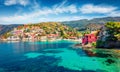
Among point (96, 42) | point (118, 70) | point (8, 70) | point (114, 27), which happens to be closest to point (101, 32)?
point (96, 42)

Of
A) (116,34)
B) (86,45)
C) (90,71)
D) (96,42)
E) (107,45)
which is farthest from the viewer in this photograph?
(86,45)

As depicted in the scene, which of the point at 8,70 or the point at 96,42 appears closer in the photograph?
the point at 8,70

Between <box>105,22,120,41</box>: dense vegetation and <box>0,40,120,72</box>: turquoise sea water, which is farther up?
<box>105,22,120,41</box>: dense vegetation

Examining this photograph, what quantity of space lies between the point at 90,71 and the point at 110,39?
55.6 m

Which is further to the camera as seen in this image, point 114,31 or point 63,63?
point 114,31

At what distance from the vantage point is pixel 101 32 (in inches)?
4498

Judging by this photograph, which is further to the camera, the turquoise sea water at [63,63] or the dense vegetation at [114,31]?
the dense vegetation at [114,31]

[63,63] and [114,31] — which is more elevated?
[114,31]

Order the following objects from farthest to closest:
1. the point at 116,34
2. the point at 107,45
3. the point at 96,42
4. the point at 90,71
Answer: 1. the point at 96,42
2. the point at 107,45
3. the point at 116,34
4. the point at 90,71

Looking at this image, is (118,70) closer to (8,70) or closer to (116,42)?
(8,70)

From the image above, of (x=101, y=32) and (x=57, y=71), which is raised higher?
(x=101, y=32)

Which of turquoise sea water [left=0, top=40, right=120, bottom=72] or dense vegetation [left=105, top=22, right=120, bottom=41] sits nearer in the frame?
turquoise sea water [left=0, top=40, right=120, bottom=72]

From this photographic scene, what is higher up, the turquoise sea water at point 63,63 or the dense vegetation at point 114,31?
the dense vegetation at point 114,31

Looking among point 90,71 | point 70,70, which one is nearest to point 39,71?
point 70,70
